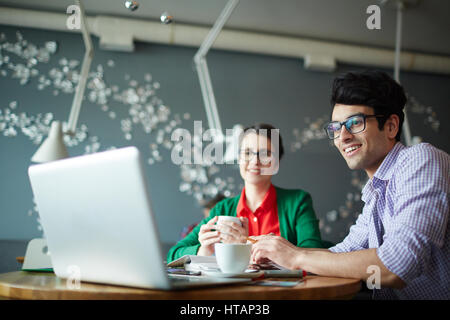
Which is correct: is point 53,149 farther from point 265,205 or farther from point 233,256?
point 233,256

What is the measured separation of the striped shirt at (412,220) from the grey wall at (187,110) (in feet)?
9.94

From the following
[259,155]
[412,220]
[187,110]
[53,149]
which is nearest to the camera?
[412,220]

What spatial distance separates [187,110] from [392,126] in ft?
10.2

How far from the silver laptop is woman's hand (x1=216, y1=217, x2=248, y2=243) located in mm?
502

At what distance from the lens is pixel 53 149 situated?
3381 mm

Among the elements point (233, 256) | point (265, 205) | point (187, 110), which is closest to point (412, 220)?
point (233, 256)

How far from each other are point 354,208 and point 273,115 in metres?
1.35

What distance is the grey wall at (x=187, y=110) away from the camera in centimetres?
405

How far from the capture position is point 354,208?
467 centimetres

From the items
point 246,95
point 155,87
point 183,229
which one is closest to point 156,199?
point 183,229

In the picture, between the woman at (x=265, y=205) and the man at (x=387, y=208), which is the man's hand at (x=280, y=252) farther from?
Answer: the woman at (x=265, y=205)

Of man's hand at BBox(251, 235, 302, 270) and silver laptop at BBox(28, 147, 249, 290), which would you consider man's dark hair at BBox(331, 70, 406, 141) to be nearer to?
man's hand at BBox(251, 235, 302, 270)
